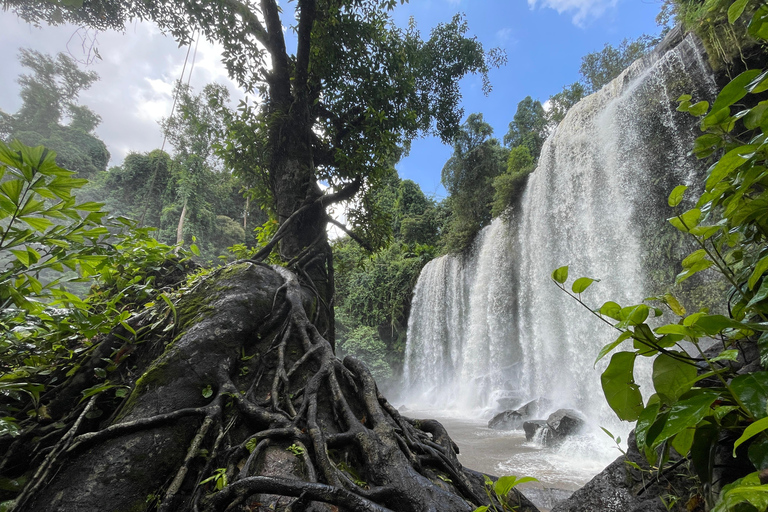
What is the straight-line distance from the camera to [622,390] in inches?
31.1

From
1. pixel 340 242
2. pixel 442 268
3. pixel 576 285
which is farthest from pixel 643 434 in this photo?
pixel 442 268

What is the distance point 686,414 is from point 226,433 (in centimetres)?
181

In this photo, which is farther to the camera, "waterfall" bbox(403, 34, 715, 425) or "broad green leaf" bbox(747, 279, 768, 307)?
"waterfall" bbox(403, 34, 715, 425)

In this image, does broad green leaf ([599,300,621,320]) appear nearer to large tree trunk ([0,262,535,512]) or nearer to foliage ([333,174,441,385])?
large tree trunk ([0,262,535,512])

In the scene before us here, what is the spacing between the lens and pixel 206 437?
1.61 m

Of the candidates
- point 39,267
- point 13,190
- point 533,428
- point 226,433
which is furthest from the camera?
point 533,428

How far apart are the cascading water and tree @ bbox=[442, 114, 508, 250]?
76 centimetres

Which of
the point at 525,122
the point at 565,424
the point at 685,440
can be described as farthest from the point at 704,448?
the point at 525,122

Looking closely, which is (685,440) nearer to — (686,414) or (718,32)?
(686,414)

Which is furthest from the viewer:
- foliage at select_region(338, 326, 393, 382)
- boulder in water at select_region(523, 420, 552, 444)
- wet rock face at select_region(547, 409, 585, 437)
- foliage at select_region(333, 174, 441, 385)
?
foliage at select_region(333, 174, 441, 385)

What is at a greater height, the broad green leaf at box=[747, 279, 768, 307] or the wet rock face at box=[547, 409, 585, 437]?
the broad green leaf at box=[747, 279, 768, 307]

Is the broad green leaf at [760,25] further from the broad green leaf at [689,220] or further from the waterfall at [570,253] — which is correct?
the waterfall at [570,253]

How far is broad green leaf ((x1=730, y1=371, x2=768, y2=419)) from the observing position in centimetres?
55

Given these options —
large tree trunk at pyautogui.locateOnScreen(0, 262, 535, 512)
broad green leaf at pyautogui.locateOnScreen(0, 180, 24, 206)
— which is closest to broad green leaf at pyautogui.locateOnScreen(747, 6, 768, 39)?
large tree trunk at pyautogui.locateOnScreen(0, 262, 535, 512)
